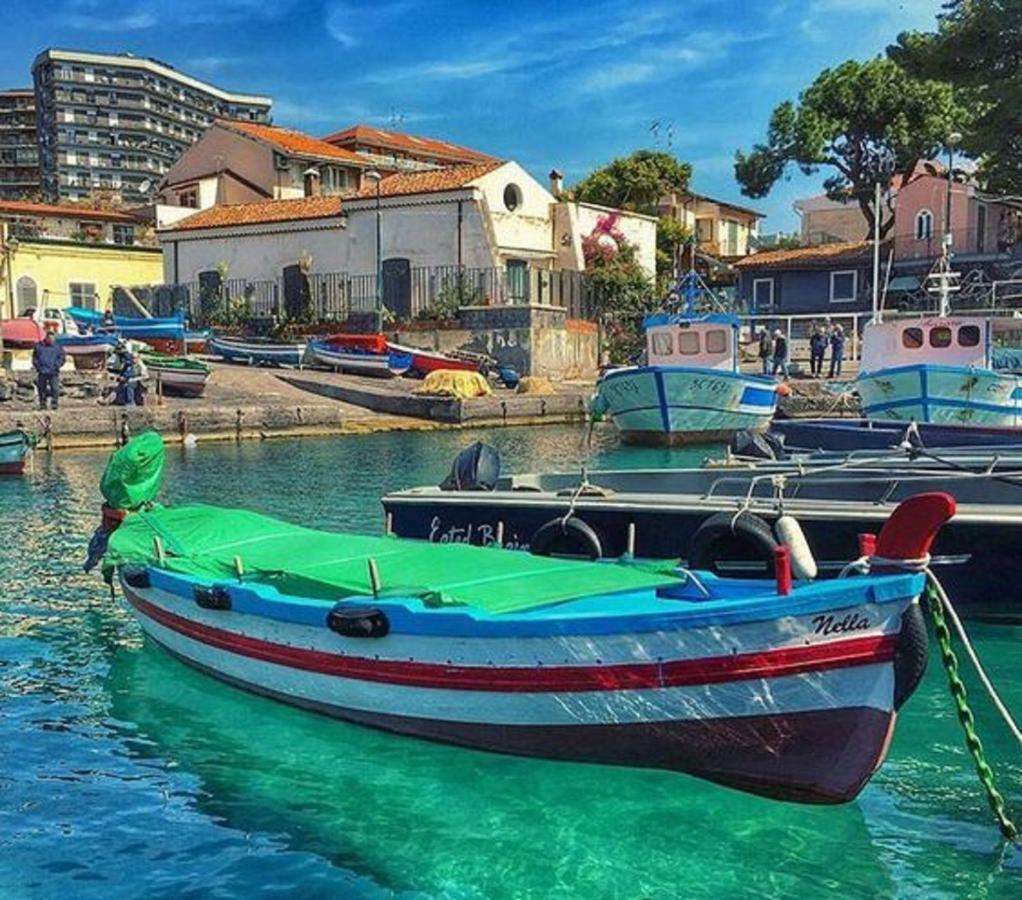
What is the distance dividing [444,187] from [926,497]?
3777cm

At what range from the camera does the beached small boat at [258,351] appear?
39.4m

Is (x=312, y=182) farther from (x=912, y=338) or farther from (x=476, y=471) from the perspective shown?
(x=476, y=471)

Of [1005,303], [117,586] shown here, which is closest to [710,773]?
[117,586]

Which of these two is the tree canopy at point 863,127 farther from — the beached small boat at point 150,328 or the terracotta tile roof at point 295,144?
the beached small boat at point 150,328

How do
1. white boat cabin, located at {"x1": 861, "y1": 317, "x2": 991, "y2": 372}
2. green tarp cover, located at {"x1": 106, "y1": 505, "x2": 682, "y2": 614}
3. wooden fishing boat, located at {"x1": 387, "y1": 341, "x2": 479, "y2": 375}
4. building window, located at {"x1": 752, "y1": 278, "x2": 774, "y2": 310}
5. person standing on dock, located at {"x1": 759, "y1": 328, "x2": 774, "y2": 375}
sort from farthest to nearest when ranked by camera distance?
1. building window, located at {"x1": 752, "y1": 278, "x2": 774, "y2": 310}
2. person standing on dock, located at {"x1": 759, "y1": 328, "x2": 774, "y2": 375}
3. wooden fishing boat, located at {"x1": 387, "y1": 341, "x2": 479, "y2": 375}
4. white boat cabin, located at {"x1": 861, "y1": 317, "x2": 991, "y2": 372}
5. green tarp cover, located at {"x1": 106, "y1": 505, "x2": 682, "y2": 614}

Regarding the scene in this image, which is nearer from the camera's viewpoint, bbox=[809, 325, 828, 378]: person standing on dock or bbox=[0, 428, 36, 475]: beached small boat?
bbox=[0, 428, 36, 475]: beached small boat

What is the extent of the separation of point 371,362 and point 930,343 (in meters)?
18.9

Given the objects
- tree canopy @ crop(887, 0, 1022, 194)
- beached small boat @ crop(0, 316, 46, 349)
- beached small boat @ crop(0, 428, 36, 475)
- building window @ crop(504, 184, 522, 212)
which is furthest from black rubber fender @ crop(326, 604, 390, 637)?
building window @ crop(504, 184, 522, 212)

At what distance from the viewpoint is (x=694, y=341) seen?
29297 mm

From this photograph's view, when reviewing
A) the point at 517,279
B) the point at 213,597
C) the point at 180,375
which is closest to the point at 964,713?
the point at 213,597

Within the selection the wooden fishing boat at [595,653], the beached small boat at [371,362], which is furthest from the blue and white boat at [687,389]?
the wooden fishing boat at [595,653]

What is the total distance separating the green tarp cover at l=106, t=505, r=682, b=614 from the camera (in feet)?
22.9

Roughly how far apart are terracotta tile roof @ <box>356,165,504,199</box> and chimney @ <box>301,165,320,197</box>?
6.74m

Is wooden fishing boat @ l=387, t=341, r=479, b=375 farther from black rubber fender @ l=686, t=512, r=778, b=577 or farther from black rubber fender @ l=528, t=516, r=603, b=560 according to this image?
black rubber fender @ l=686, t=512, r=778, b=577
